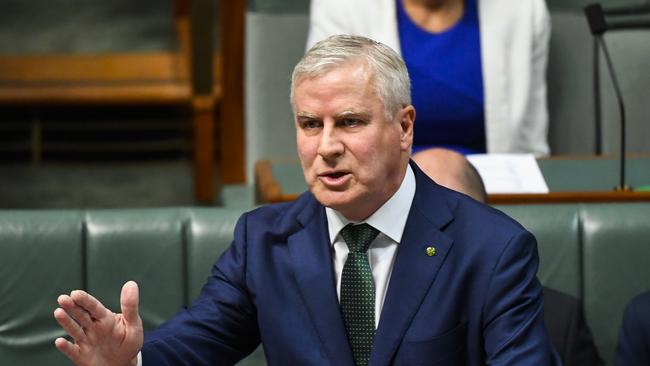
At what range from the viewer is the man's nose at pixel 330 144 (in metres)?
1.58

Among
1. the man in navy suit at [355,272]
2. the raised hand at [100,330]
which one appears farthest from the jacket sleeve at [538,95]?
the raised hand at [100,330]

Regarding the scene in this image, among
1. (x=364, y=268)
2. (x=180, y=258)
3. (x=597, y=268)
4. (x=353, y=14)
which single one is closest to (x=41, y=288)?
(x=180, y=258)

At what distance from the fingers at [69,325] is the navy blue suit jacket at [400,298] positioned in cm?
13

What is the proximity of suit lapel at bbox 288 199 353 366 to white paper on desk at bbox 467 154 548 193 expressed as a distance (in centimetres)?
78

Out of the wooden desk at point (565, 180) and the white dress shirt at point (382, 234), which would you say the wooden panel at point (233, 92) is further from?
the white dress shirt at point (382, 234)

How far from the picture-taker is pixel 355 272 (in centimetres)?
169

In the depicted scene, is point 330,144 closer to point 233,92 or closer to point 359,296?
point 359,296

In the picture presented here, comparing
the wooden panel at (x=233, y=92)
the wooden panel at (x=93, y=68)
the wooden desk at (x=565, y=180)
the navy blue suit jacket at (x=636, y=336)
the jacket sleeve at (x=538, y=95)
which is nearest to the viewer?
the navy blue suit jacket at (x=636, y=336)

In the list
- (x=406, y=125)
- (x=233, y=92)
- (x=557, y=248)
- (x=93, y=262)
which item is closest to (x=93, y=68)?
(x=233, y=92)

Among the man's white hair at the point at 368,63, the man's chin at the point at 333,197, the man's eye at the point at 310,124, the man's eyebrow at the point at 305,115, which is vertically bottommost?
the man's chin at the point at 333,197

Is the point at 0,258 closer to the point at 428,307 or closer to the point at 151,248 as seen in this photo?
the point at 151,248

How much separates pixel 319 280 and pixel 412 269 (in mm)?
122

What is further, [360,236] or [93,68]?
[93,68]

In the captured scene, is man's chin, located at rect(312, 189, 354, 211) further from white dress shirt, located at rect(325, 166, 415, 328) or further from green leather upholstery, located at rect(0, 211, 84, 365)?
green leather upholstery, located at rect(0, 211, 84, 365)
